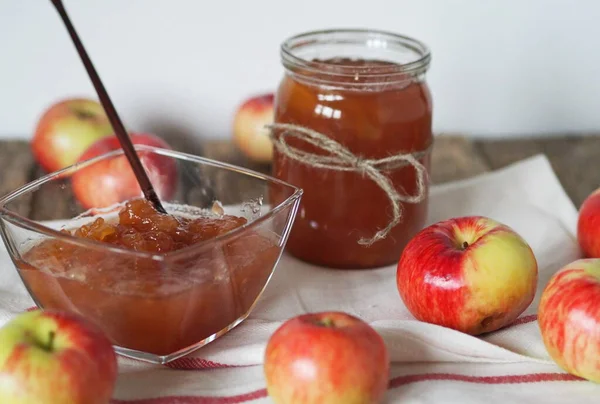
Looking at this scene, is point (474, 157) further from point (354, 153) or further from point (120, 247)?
point (120, 247)

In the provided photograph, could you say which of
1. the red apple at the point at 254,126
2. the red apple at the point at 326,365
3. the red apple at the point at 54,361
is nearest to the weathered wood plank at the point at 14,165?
the red apple at the point at 254,126

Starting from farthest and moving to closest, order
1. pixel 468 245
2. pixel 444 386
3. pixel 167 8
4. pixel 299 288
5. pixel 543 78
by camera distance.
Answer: pixel 543 78
pixel 167 8
pixel 299 288
pixel 468 245
pixel 444 386

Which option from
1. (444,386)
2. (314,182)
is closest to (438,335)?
(444,386)

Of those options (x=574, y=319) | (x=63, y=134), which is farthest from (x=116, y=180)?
(x=574, y=319)

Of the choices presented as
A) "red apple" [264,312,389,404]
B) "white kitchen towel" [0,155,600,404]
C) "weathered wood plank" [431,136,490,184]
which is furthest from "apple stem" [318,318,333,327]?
"weathered wood plank" [431,136,490,184]

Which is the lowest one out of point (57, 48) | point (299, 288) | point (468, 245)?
point (299, 288)

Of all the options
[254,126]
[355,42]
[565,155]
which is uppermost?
[355,42]

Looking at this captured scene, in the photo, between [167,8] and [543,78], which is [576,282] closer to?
[543,78]
